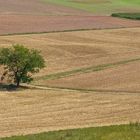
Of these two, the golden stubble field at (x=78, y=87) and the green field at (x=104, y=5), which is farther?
the green field at (x=104, y=5)

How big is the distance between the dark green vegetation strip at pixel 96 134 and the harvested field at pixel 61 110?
120 inches

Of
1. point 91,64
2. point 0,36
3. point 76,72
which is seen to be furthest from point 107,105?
point 0,36

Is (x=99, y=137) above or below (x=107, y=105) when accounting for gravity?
above

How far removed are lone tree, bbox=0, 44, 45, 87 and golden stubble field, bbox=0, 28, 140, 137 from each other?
184cm

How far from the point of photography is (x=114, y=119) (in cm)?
3350

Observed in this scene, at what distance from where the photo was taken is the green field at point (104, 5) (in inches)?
4759

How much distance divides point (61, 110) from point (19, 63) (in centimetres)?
1319

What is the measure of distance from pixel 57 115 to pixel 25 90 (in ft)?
39.5

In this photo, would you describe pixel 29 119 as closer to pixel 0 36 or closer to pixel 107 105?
pixel 107 105

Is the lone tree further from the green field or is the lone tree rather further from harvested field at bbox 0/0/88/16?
the green field

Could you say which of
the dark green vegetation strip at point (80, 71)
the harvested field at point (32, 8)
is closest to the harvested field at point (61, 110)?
the dark green vegetation strip at point (80, 71)

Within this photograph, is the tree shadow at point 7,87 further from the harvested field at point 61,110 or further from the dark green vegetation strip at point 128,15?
the dark green vegetation strip at point 128,15

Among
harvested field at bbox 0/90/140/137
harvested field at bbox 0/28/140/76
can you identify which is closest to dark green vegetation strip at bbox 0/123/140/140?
harvested field at bbox 0/90/140/137

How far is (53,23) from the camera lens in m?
94.6
